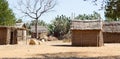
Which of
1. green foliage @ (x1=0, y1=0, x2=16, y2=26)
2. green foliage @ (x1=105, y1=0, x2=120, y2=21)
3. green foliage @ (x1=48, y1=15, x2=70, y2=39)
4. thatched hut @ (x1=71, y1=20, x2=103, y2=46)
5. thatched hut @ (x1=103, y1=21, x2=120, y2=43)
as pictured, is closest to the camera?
green foliage @ (x1=105, y1=0, x2=120, y2=21)

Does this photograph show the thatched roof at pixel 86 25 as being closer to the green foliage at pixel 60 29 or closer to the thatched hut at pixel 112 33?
the thatched hut at pixel 112 33

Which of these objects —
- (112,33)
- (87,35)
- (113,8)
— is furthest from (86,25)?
(113,8)

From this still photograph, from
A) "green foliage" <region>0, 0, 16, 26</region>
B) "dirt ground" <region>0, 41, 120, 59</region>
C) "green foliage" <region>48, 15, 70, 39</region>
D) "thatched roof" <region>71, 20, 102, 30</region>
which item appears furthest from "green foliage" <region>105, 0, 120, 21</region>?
A: "green foliage" <region>48, 15, 70, 39</region>

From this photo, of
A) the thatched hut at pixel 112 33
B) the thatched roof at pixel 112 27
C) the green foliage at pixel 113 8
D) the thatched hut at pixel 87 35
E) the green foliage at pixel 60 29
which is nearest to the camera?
the green foliage at pixel 113 8

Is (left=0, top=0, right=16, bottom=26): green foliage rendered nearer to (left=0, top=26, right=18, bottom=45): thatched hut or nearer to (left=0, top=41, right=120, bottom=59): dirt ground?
(left=0, top=26, right=18, bottom=45): thatched hut

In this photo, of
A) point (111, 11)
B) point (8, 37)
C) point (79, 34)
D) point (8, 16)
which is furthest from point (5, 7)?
point (111, 11)

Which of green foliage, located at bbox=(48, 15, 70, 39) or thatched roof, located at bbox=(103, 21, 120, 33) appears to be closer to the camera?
thatched roof, located at bbox=(103, 21, 120, 33)

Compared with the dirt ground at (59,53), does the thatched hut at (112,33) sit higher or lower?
higher

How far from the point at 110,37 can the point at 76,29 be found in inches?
583

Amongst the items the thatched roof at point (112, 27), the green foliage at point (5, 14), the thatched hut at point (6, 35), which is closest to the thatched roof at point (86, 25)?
the thatched hut at point (6, 35)

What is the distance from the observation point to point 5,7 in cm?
6481

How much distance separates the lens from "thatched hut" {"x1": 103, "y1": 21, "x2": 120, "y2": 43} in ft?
178

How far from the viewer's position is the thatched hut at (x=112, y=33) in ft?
178

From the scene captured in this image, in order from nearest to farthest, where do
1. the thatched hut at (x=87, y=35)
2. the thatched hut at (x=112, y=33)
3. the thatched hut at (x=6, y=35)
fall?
the thatched hut at (x=87, y=35), the thatched hut at (x=6, y=35), the thatched hut at (x=112, y=33)
